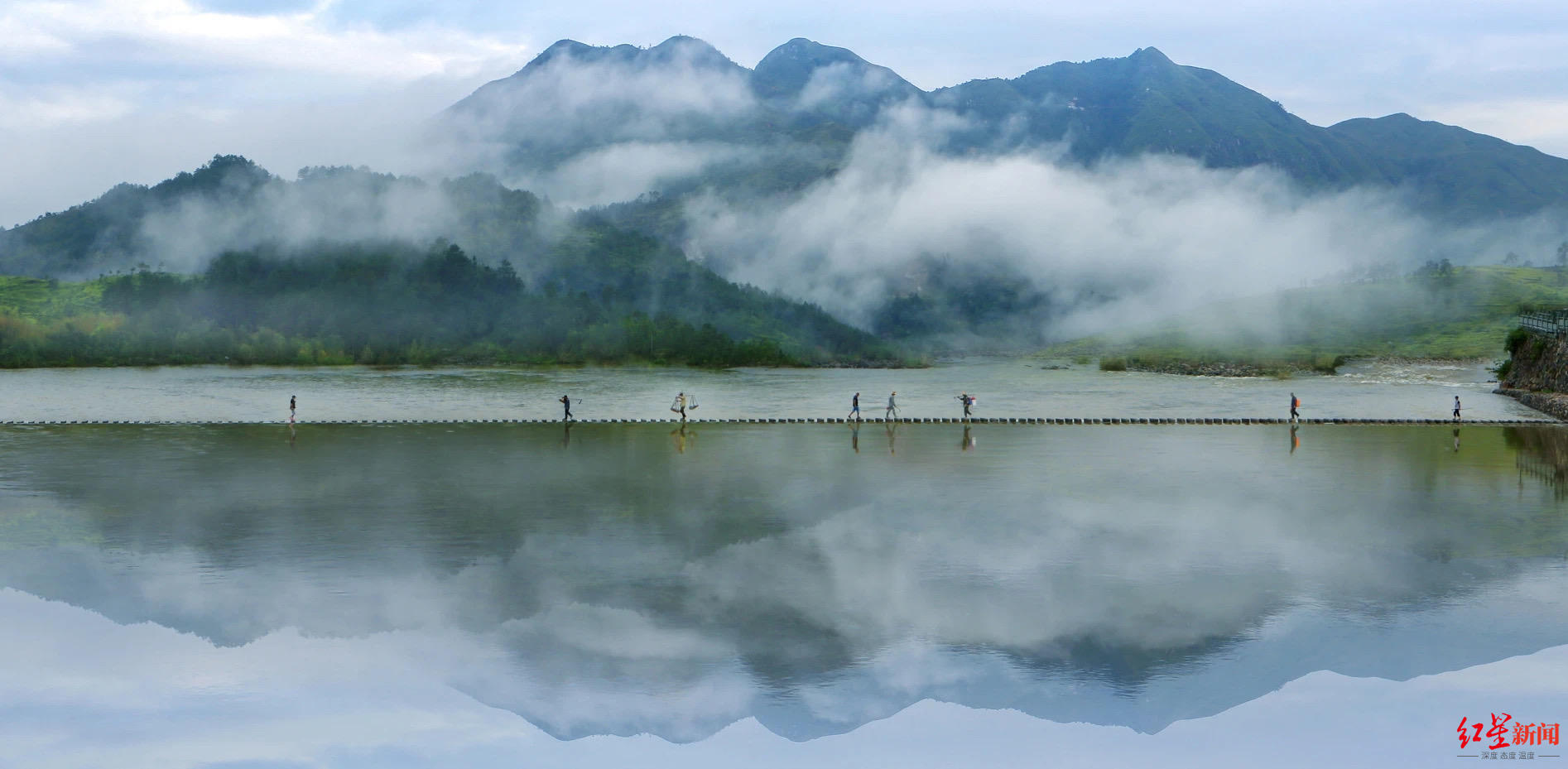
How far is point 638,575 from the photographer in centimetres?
3422

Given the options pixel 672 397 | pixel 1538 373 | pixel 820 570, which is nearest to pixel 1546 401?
pixel 1538 373

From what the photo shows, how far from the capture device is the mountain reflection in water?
2655 centimetres

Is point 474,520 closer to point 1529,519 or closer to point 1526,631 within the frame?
point 1526,631

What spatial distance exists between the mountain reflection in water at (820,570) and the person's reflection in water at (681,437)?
6285 mm

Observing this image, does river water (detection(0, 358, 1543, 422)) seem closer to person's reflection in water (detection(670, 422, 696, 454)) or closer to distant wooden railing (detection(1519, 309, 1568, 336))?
distant wooden railing (detection(1519, 309, 1568, 336))

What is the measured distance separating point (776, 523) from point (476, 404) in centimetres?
7955

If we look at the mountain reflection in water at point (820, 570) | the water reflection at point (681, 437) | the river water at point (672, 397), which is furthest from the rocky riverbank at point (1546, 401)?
the water reflection at point (681, 437)

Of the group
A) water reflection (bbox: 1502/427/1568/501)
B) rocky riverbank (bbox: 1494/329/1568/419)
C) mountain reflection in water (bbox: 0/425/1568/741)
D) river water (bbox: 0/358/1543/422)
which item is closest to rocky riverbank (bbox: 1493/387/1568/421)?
rocky riverbank (bbox: 1494/329/1568/419)

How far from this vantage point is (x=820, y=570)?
3519cm

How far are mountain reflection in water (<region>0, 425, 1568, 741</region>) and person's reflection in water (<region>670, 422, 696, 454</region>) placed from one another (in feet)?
20.6

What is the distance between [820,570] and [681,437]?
41282mm

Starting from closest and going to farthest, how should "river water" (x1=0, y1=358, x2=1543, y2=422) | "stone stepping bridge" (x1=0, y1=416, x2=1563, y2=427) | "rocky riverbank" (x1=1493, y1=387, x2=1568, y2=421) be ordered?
"stone stepping bridge" (x1=0, y1=416, x2=1563, y2=427) < "rocky riverbank" (x1=1493, y1=387, x2=1568, y2=421) < "river water" (x1=0, y1=358, x2=1543, y2=422)

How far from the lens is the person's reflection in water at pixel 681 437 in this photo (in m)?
67.7

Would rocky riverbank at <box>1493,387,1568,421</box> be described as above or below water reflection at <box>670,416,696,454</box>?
above
